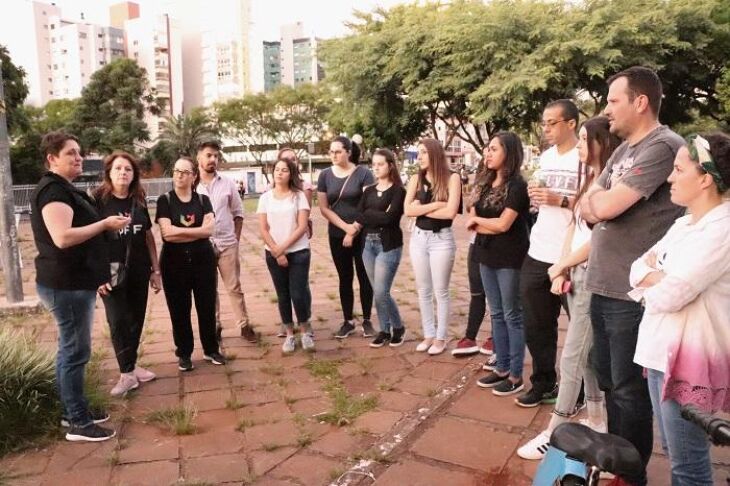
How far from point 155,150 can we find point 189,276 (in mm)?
43488

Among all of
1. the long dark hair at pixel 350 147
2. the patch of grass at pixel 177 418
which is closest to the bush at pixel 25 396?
the patch of grass at pixel 177 418

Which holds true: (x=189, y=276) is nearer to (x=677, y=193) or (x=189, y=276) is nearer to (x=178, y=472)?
(x=178, y=472)

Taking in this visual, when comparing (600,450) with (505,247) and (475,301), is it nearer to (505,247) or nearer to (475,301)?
(505,247)

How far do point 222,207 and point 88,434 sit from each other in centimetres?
225

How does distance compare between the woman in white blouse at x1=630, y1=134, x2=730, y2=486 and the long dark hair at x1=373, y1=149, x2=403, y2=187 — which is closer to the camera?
the woman in white blouse at x1=630, y1=134, x2=730, y2=486

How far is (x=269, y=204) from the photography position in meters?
5.13

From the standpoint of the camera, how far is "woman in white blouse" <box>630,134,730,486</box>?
1.99 metres

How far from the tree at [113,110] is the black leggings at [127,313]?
37.8m

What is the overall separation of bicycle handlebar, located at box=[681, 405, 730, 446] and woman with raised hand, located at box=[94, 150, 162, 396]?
11.5 feet

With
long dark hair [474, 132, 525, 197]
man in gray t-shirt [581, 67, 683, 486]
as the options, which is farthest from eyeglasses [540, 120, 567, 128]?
man in gray t-shirt [581, 67, 683, 486]

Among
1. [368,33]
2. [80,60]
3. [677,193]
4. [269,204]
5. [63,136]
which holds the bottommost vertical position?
[269,204]

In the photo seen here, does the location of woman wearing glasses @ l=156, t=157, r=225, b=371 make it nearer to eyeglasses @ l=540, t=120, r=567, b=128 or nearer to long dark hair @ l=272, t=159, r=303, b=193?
long dark hair @ l=272, t=159, r=303, b=193

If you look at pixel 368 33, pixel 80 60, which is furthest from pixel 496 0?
pixel 80 60

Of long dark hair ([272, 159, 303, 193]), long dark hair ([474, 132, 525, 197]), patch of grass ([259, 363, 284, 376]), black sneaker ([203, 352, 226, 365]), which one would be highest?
long dark hair ([474, 132, 525, 197])
